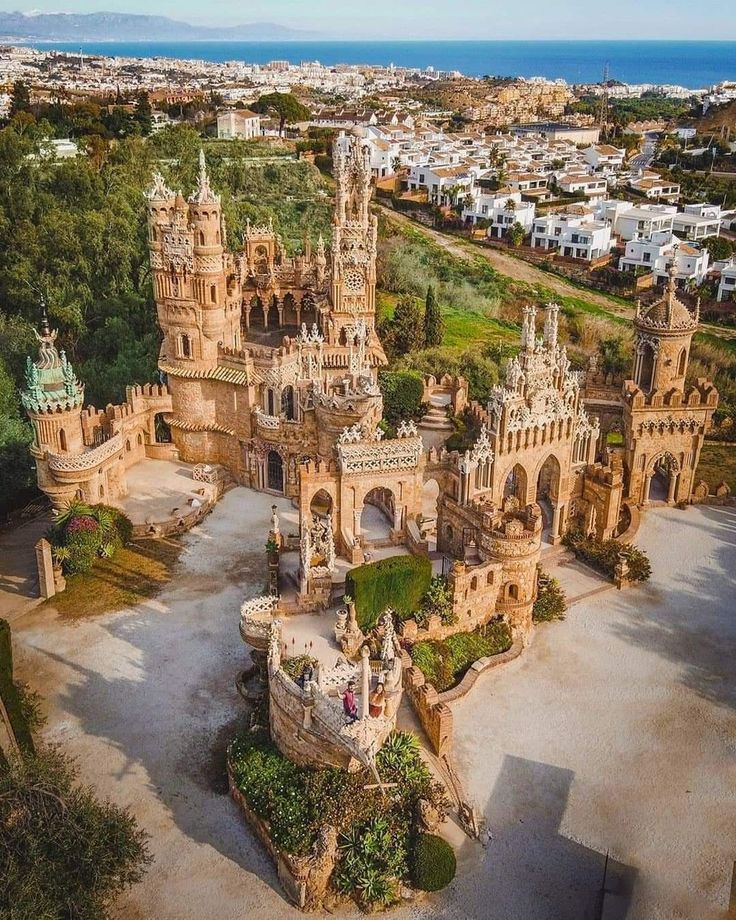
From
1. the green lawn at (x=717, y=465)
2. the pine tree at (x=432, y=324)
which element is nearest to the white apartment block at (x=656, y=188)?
the pine tree at (x=432, y=324)

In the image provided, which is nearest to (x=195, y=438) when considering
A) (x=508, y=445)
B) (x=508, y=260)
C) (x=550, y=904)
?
(x=508, y=445)

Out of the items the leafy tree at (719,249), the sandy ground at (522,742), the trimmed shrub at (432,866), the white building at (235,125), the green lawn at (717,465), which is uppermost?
the white building at (235,125)

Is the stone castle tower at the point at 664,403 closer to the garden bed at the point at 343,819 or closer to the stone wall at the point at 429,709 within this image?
the stone wall at the point at 429,709

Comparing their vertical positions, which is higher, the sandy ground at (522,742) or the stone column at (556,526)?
the stone column at (556,526)

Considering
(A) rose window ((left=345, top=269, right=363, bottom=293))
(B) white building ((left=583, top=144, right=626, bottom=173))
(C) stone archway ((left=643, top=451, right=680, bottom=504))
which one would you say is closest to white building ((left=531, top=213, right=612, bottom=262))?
(B) white building ((left=583, top=144, right=626, bottom=173))

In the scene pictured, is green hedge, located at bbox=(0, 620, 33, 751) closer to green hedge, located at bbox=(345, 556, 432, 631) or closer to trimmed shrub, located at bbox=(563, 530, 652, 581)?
green hedge, located at bbox=(345, 556, 432, 631)

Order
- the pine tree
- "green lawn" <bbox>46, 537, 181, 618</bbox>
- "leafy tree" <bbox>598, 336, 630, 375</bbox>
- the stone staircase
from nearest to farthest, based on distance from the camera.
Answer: "green lawn" <bbox>46, 537, 181, 618</bbox> < the stone staircase < "leafy tree" <bbox>598, 336, 630, 375</bbox> < the pine tree

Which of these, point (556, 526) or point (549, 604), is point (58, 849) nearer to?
point (549, 604)

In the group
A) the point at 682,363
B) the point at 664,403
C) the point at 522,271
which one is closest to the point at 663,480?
the point at 664,403
